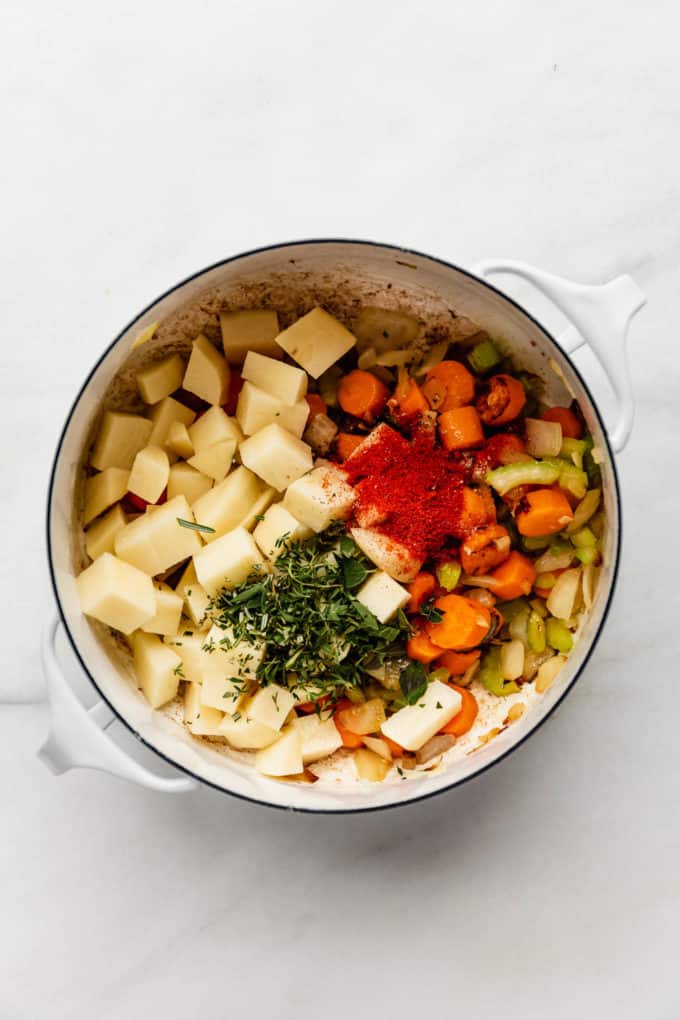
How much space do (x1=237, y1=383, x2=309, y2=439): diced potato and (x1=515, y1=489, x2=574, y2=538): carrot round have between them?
47 centimetres

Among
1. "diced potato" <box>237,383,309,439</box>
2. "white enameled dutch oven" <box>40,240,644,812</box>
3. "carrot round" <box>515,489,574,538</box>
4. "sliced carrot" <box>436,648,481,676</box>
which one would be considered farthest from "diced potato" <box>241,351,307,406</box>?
"sliced carrot" <box>436,648,481,676</box>

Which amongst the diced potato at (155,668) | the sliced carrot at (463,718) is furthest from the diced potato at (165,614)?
the sliced carrot at (463,718)

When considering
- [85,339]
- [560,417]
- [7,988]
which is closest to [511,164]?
[560,417]

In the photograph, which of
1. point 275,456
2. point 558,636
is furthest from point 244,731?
point 558,636

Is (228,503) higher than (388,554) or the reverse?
higher

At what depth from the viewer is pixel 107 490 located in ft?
5.87

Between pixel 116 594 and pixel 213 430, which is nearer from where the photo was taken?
pixel 116 594

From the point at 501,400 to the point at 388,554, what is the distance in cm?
38

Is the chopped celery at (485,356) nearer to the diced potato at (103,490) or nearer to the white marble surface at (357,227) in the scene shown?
the white marble surface at (357,227)

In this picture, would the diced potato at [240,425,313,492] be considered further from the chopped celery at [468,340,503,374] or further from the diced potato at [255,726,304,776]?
the diced potato at [255,726,304,776]

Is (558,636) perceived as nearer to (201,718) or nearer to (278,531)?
(278,531)

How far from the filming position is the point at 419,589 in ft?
6.02

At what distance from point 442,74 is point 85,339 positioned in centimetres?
92

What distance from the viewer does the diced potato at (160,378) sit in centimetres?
181
